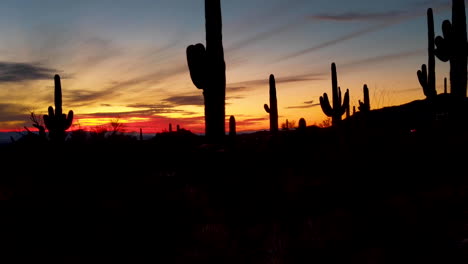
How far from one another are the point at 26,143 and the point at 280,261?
11747 millimetres

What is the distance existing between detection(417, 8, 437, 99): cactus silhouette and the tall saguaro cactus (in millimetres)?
13829

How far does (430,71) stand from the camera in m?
20.7

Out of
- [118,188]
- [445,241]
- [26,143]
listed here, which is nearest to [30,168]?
[118,188]

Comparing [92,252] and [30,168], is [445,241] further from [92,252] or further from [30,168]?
[30,168]

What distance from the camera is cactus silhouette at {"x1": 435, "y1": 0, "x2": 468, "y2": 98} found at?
15312mm

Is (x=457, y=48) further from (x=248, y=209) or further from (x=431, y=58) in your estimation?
(x=248, y=209)

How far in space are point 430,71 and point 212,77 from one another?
1433 centimetres

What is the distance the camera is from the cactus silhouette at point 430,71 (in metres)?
20.3

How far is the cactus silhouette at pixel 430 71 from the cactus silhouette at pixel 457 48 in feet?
16.1

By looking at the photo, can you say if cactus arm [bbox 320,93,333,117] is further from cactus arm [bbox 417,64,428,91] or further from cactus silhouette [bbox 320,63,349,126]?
cactus arm [bbox 417,64,428,91]

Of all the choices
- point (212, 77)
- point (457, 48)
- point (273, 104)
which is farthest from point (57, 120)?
point (457, 48)

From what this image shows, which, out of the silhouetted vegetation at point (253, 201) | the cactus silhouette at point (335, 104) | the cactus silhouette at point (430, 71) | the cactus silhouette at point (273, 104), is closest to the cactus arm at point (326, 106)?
the cactus silhouette at point (335, 104)

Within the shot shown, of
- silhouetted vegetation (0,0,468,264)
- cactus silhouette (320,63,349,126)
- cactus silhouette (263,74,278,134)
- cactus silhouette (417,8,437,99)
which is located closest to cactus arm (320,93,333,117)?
cactus silhouette (320,63,349,126)

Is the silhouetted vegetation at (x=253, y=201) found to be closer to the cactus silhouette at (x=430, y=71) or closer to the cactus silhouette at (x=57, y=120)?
the cactus silhouette at (x=57, y=120)
